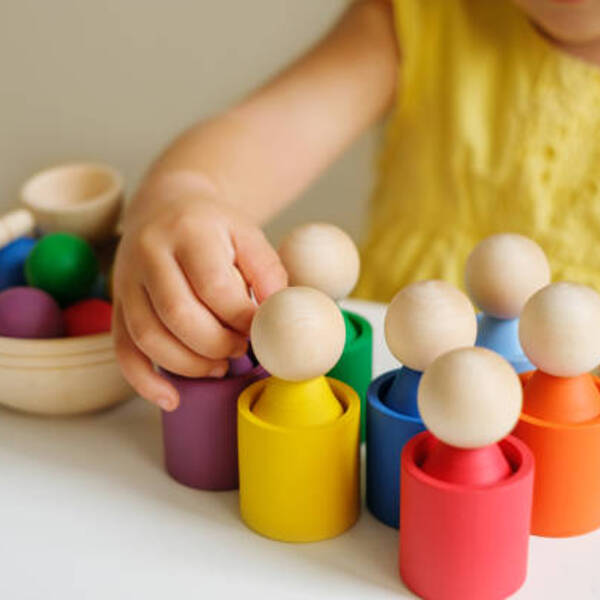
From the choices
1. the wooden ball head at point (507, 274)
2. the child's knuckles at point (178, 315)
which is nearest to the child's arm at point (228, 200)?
the child's knuckles at point (178, 315)

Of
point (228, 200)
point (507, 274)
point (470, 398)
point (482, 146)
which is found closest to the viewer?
point (470, 398)

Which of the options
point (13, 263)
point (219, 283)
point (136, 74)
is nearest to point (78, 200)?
point (13, 263)

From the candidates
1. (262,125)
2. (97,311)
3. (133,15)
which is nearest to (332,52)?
(262,125)

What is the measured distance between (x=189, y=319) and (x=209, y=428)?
57 mm

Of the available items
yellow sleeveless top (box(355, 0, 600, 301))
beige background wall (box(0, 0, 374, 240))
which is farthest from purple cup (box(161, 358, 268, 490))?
beige background wall (box(0, 0, 374, 240))

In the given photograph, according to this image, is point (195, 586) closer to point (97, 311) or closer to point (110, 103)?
point (97, 311)

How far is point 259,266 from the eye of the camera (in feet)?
1.70

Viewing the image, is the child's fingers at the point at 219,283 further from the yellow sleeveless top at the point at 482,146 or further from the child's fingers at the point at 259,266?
the yellow sleeveless top at the point at 482,146

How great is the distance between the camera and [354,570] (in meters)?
0.43

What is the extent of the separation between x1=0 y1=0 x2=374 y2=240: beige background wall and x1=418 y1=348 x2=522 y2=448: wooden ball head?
104 centimetres

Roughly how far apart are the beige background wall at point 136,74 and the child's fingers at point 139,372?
0.89 metres

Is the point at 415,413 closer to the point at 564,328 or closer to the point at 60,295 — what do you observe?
the point at 564,328

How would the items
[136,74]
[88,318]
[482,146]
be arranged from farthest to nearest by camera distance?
[136,74]
[482,146]
[88,318]

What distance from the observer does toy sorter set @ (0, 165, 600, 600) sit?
390 mm
